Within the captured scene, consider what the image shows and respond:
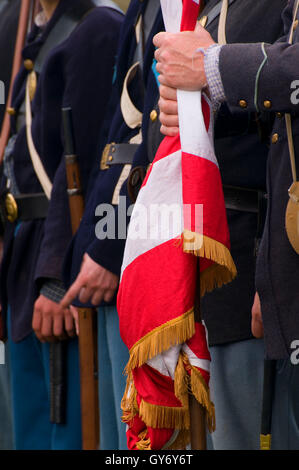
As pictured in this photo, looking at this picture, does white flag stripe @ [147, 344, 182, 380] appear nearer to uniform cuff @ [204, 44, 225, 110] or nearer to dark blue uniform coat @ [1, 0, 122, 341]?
uniform cuff @ [204, 44, 225, 110]

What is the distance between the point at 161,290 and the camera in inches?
89.7

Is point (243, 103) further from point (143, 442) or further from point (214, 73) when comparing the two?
point (143, 442)

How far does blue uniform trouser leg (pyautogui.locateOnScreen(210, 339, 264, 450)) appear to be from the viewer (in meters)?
2.53

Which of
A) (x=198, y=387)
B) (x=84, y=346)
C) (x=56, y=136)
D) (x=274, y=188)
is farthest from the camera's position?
(x=56, y=136)

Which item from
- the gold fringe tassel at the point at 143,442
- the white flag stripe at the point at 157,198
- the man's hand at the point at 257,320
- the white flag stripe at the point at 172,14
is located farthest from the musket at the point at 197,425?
the white flag stripe at the point at 172,14

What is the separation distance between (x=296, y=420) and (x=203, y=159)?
2.36ft

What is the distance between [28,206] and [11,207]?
72 millimetres

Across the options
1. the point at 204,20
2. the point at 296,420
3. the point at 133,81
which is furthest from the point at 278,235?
the point at 133,81

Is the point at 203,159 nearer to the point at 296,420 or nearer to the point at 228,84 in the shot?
the point at 228,84

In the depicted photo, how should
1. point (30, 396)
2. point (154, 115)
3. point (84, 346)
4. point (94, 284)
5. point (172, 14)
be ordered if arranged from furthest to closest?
1. point (30, 396)
2. point (84, 346)
3. point (94, 284)
4. point (154, 115)
5. point (172, 14)

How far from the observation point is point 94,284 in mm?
2984

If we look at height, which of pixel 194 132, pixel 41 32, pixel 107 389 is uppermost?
pixel 41 32

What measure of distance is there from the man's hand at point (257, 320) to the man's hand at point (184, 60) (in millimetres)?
535

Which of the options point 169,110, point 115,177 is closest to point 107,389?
point 115,177
